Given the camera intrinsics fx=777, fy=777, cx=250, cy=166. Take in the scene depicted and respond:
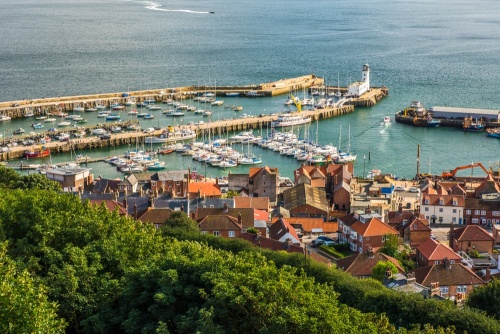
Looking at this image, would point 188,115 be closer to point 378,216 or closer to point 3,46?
point 378,216

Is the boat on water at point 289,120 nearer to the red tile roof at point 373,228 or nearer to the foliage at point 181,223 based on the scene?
the red tile roof at point 373,228

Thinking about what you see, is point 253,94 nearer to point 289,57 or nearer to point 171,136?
point 171,136

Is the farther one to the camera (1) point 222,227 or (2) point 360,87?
(2) point 360,87

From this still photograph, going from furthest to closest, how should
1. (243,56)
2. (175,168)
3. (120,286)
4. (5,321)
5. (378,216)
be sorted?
(243,56) < (175,168) < (378,216) < (120,286) < (5,321)

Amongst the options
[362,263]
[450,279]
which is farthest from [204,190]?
[450,279]

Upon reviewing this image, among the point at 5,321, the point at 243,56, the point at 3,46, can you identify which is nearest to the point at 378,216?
the point at 5,321
